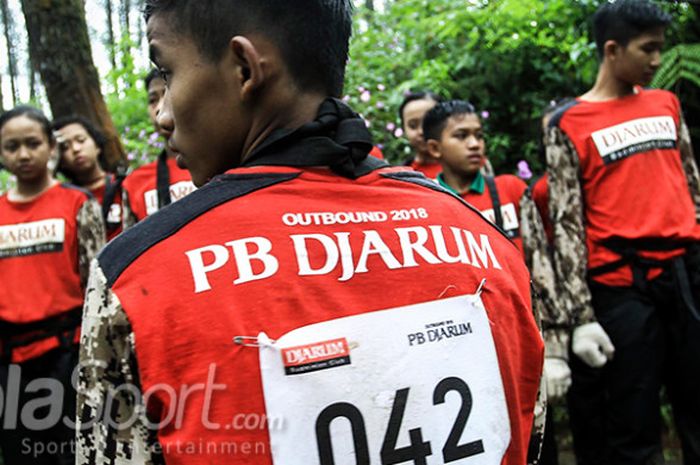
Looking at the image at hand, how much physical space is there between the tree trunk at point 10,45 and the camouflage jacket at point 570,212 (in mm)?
24734

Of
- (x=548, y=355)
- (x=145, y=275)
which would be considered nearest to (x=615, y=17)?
(x=548, y=355)

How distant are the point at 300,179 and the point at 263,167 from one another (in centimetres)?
7

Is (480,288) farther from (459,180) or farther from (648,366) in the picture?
(459,180)

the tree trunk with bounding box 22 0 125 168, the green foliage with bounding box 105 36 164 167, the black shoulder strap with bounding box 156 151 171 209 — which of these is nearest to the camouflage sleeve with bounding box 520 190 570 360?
the black shoulder strap with bounding box 156 151 171 209

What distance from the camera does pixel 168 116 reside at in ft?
4.22

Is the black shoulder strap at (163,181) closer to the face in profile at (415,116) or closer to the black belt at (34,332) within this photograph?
the black belt at (34,332)

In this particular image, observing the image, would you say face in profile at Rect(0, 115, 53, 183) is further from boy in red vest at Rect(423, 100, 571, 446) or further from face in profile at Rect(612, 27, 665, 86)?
face in profile at Rect(612, 27, 665, 86)

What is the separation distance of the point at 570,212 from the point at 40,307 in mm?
2862

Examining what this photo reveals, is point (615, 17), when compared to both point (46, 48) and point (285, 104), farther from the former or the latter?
point (46, 48)

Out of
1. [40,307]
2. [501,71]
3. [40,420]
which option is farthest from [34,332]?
[501,71]

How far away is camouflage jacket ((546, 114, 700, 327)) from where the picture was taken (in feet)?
11.5

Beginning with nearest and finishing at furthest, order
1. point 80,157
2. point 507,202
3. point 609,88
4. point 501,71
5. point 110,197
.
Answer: point 609,88 < point 507,202 < point 110,197 < point 80,157 < point 501,71

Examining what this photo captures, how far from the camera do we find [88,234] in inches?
158

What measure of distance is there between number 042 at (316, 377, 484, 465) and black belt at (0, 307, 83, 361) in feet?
10.3
